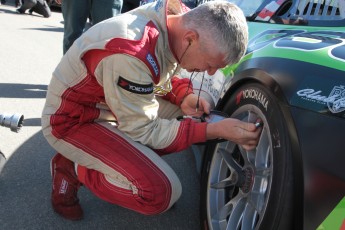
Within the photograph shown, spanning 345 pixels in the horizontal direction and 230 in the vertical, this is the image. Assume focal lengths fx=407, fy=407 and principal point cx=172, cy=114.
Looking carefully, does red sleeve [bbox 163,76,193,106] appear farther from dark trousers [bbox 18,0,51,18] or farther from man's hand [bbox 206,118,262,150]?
dark trousers [bbox 18,0,51,18]

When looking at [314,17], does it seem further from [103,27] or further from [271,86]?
[103,27]

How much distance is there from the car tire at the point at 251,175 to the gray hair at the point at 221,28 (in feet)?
0.62

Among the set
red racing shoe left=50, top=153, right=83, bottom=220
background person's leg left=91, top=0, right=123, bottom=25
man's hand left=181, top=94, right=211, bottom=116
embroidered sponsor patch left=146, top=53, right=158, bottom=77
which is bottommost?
red racing shoe left=50, top=153, right=83, bottom=220

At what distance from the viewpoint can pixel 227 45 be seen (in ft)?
5.37

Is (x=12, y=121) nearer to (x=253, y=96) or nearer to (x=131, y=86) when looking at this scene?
(x=131, y=86)

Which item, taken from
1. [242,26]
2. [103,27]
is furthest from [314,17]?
[103,27]

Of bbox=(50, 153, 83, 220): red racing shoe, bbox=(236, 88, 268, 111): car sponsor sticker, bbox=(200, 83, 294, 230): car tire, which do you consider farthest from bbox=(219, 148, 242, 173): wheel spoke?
bbox=(50, 153, 83, 220): red racing shoe

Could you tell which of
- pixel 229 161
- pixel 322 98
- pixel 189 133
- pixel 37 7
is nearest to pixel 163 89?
pixel 189 133

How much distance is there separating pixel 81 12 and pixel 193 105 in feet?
6.04

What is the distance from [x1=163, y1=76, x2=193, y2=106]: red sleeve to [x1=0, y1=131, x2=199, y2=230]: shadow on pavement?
0.58 m

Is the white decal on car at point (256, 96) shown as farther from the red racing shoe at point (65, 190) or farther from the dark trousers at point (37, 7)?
the dark trousers at point (37, 7)

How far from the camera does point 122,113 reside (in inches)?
71.4

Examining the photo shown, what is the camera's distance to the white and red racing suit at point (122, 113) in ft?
5.65

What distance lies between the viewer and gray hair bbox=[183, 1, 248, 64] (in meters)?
1.63
